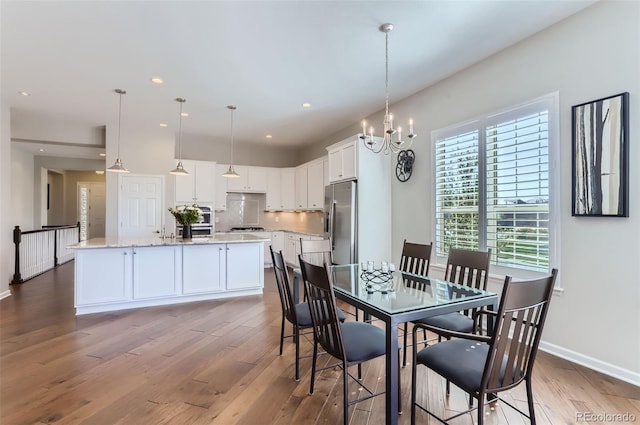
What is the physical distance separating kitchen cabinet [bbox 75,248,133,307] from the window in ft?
13.7

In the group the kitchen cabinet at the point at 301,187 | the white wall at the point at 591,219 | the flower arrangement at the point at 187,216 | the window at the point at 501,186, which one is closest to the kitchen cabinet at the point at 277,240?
the kitchen cabinet at the point at 301,187

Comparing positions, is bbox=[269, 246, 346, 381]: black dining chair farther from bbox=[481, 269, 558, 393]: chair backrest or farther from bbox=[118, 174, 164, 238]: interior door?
bbox=[118, 174, 164, 238]: interior door

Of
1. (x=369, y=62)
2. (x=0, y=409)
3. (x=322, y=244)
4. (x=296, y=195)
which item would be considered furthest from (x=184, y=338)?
(x=296, y=195)

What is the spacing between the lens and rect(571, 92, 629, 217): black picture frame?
93.4 inches

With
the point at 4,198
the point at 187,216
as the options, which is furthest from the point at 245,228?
the point at 4,198

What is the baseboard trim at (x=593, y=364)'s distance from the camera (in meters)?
2.35

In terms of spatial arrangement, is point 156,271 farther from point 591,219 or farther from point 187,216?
point 591,219

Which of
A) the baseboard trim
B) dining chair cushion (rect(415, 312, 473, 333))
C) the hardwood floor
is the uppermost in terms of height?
dining chair cushion (rect(415, 312, 473, 333))

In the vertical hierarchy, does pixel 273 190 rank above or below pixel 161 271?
above

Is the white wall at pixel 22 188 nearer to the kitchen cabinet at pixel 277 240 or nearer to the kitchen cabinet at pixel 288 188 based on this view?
the kitchen cabinet at pixel 277 240

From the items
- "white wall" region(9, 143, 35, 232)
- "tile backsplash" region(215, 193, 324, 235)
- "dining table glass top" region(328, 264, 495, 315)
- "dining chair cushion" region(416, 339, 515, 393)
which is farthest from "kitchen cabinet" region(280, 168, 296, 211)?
"dining chair cushion" region(416, 339, 515, 393)

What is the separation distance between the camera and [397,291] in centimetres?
228

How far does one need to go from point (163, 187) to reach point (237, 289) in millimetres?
3072

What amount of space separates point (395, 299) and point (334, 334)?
0.48 meters
